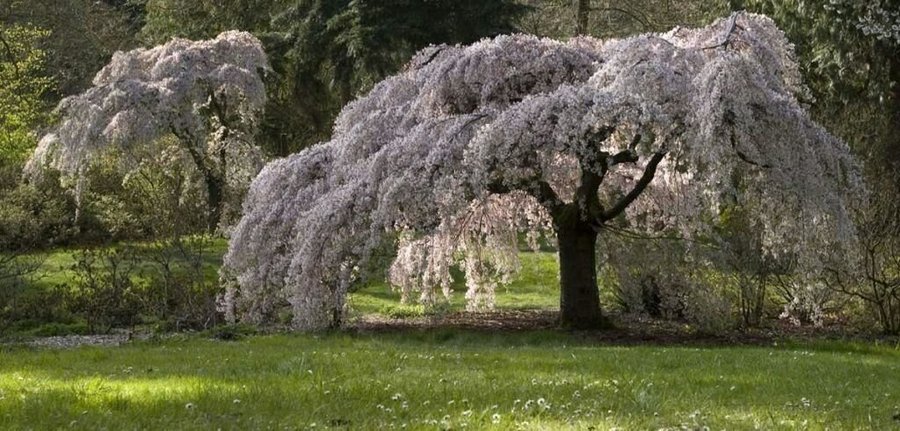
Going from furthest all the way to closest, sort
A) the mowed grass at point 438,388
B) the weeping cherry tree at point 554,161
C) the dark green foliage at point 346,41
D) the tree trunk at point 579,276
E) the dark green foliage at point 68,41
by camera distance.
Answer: the dark green foliage at point 68,41 < the dark green foliage at point 346,41 < the tree trunk at point 579,276 < the weeping cherry tree at point 554,161 < the mowed grass at point 438,388

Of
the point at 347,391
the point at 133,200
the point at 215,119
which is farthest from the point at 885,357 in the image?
the point at 215,119

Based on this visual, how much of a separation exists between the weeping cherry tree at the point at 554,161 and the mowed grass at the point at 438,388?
206cm

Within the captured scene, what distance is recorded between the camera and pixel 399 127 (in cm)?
1366

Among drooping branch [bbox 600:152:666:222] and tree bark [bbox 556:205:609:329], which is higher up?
drooping branch [bbox 600:152:666:222]

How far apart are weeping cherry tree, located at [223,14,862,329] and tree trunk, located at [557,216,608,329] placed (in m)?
0.02

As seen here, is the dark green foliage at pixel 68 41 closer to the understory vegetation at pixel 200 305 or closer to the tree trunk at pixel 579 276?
the understory vegetation at pixel 200 305

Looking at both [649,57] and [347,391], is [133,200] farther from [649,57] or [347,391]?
[347,391]

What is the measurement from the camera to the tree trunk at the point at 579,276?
1400 centimetres

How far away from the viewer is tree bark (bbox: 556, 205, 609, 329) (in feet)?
45.9

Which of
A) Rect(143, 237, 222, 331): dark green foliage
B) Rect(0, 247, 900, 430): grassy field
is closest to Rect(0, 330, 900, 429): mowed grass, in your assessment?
Rect(0, 247, 900, 430): grassy field

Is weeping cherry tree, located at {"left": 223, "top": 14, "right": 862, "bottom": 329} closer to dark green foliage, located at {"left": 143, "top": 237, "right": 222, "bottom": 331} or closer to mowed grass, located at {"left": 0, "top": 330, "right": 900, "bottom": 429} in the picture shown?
dark green foliage, located at {"left": 143, "top": 237, "right": 222, "bottom": 331}

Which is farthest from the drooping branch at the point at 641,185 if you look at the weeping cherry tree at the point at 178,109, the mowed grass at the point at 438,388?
the weeping cherry tree at the point at 178,109

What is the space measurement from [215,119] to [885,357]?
18.2m

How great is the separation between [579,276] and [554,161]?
1.72 meters
